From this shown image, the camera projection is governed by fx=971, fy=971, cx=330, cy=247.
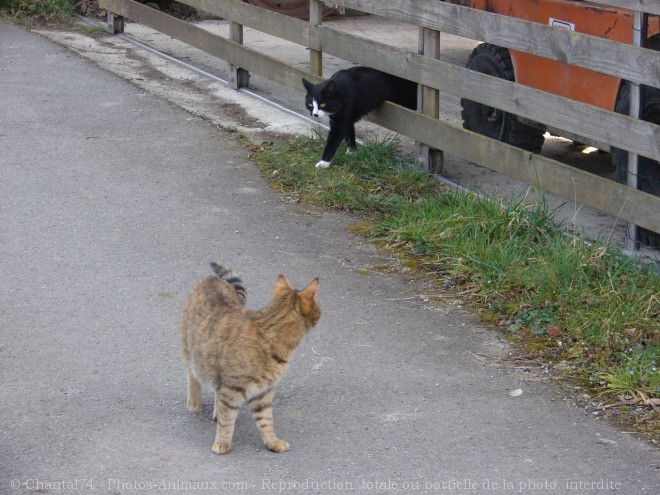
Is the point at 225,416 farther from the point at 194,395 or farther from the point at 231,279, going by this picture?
the point at 231,279

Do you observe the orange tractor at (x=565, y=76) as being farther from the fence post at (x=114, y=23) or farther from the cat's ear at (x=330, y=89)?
the fence post at (x=114, y=23)

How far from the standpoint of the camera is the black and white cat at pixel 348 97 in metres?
7.30

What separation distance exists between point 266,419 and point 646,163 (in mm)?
3328

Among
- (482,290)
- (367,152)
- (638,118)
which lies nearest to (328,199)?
(367,152)

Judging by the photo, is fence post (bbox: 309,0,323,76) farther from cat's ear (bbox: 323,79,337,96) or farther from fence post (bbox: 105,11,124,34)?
fence post (bbox: 105,11,124,34)

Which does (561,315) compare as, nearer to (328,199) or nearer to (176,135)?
(328,199)

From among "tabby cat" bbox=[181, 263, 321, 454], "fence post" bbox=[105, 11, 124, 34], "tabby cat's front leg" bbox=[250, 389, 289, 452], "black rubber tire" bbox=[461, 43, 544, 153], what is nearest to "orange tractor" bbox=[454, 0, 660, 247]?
"black rubber tire" bbox=[461, 43, 544, 153]

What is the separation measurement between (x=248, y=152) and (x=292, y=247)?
1935 mm

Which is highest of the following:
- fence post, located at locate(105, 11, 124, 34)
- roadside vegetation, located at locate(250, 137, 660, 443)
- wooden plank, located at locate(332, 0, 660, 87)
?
wooden plank, located at locate(332, 0, 660, 87)

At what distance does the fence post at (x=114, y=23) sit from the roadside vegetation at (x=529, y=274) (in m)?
5.61

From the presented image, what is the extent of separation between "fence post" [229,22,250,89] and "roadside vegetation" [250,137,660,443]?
8.65 ft

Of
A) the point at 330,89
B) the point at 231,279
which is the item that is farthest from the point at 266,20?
the point at 231,279

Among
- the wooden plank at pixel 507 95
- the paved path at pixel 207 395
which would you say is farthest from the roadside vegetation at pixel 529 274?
the wooden plank at pixel 507 95

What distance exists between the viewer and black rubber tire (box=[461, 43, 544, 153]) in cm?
751
